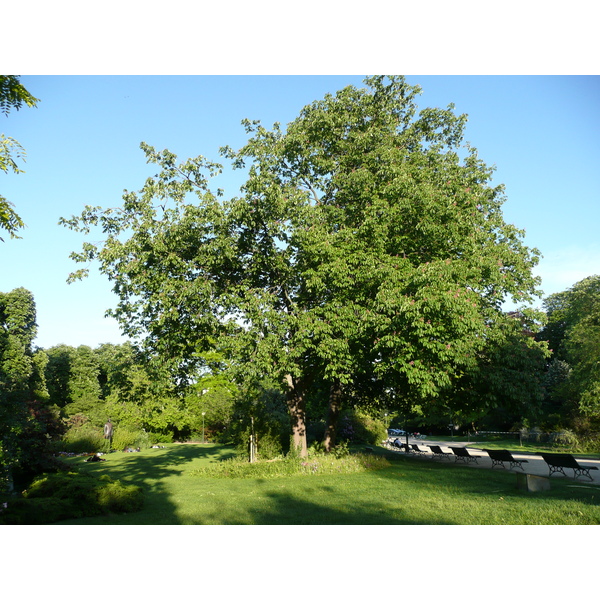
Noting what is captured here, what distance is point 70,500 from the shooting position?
31.8 ft

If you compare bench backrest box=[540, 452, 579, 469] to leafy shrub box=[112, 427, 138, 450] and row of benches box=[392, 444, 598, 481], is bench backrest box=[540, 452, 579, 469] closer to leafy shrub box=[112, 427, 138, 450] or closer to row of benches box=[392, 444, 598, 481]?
row of benches box=[392, 444, 598, 481]

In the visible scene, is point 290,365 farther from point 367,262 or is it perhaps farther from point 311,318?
point 367,262

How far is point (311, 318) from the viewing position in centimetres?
1470

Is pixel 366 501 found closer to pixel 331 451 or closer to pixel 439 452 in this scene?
pixel 331 451

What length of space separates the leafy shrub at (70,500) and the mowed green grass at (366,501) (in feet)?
1.30

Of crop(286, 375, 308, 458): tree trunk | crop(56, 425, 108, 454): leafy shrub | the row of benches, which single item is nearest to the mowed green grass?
the row of benches

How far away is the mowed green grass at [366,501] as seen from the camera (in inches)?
318

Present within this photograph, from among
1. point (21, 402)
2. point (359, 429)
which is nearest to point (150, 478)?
point (21, 402)

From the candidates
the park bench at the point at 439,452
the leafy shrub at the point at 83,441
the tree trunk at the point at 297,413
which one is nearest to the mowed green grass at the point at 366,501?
the tree trunk at the point at 297,413

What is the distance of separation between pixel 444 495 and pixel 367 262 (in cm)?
720

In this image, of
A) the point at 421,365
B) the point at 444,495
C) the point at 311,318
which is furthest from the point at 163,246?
Answer: the point at 444,495

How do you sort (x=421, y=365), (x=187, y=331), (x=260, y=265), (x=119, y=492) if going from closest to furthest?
(x=119, y=492) < (x=421, y=365) < (x=187, y=331) < (x=260, y=265)

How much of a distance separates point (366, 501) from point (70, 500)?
Result: 23.1 ft

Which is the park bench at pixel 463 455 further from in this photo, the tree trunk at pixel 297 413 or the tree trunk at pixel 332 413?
the tree trunk at pixel 297 413
